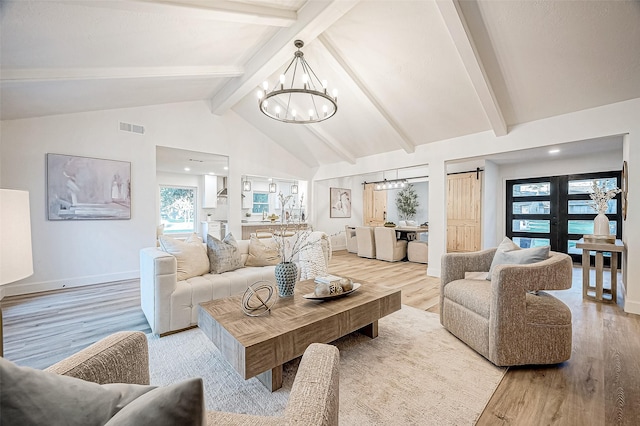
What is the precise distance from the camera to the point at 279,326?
5.45 ft

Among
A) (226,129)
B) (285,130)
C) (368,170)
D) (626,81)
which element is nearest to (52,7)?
(226,129)

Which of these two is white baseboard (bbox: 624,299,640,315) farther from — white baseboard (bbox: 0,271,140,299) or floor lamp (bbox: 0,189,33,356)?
white baseboard (bbox: 0,271,140,299)

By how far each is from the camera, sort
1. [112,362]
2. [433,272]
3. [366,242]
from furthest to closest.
Answer: [366,242], [433,272], [112,362]

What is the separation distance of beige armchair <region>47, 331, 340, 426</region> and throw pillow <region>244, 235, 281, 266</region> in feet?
7.32

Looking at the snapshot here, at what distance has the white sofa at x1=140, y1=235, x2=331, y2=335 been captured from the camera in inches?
93.3

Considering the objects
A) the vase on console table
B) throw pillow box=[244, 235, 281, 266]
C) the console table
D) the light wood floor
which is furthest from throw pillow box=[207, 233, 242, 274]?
the console table

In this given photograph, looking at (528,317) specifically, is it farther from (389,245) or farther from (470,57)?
(389,245)

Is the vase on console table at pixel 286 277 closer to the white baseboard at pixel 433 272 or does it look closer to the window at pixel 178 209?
the white baseboard at pixel 433 272

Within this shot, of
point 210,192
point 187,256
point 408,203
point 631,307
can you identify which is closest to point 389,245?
point 408,203

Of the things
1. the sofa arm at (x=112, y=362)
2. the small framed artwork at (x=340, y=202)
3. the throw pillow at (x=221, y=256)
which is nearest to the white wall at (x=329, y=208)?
the small framed artwork at (x=340, y=202)

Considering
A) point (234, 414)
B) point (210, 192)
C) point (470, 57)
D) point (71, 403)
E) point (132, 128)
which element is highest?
point (470, 57)

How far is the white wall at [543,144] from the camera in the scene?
9.93 feet

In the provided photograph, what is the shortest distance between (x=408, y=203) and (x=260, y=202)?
461cm

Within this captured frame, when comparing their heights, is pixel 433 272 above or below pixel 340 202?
below
